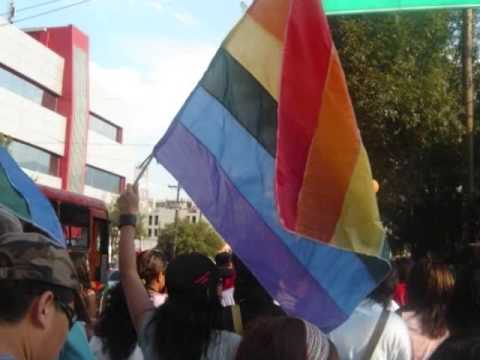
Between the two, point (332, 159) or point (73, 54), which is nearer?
point (332, 159)

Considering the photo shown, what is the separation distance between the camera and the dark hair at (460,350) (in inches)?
87.1

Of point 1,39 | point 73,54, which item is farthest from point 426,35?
point 73,54

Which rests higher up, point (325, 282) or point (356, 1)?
point (356, 1)

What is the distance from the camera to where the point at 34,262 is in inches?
72.5

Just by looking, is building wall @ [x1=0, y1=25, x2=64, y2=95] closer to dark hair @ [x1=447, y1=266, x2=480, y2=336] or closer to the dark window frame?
the dark window frame

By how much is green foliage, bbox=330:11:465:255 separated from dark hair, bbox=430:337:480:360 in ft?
36.1

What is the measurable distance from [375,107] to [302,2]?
10195 mm

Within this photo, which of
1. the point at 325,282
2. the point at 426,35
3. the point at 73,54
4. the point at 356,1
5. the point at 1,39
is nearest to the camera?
the point at 325,282

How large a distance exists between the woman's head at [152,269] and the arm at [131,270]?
1.26 metres

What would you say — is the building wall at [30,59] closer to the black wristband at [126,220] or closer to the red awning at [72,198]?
the red awning at [72,198]

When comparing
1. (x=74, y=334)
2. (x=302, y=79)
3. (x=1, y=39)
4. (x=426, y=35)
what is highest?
(x=1, y=39)

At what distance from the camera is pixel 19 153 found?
4134cm

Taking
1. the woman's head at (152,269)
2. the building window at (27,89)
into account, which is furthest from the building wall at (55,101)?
the woman's head at (152,269)

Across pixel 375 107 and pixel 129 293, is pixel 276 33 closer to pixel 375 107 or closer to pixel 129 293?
pixel 129 293
